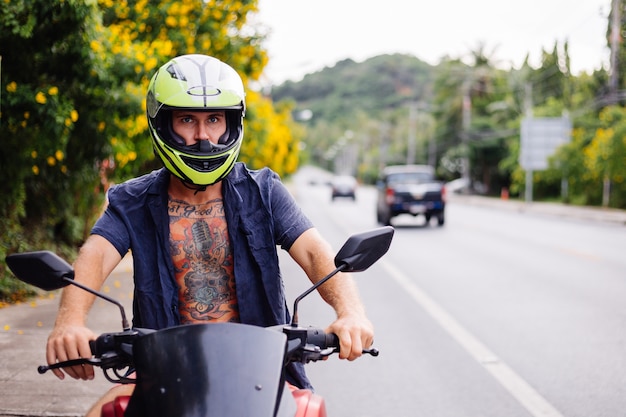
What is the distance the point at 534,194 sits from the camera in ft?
177

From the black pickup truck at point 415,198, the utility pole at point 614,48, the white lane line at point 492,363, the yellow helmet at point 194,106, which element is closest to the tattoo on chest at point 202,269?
the yellow helmet at point 194,106

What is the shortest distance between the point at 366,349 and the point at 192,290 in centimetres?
75

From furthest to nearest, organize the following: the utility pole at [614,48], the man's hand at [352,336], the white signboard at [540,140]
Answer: the white signboard at [540,140] → the utility pole at [614,48] → the man's hand at [352,336]

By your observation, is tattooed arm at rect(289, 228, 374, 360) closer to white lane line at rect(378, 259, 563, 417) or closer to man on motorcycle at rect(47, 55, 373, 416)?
man on motorcycle at rect(47, 55, 373, 416)

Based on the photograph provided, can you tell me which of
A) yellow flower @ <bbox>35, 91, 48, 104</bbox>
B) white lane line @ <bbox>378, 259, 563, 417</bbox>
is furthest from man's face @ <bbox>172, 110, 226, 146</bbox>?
yellow flower @ <bbox>35, 91, 48, 104</bbox>

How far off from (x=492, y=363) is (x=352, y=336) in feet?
14.3

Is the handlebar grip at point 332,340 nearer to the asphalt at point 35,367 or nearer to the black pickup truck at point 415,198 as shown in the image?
the asphalt at point 35,367

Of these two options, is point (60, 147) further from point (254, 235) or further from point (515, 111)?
point (515, 111)

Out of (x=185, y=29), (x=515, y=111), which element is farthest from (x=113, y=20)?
(x=515, y=111)

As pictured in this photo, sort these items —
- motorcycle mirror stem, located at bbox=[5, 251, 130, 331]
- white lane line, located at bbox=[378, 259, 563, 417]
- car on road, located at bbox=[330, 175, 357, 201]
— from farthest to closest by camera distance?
car on road, located at bbox=[330, 175, 357, 201]
white lane line, located at bbox=[378, 259, 563, 417]
motorcycle mirror stem, located at bbox=[5, 251, 130, 331]

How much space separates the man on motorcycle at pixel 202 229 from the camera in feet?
9.96

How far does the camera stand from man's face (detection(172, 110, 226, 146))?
314 cm

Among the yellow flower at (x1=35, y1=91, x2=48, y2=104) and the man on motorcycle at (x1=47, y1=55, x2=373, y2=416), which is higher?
the yellow flower at (x1=35, y1=91, x2=48, y2=104)

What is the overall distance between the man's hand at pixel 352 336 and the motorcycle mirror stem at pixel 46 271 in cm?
69
